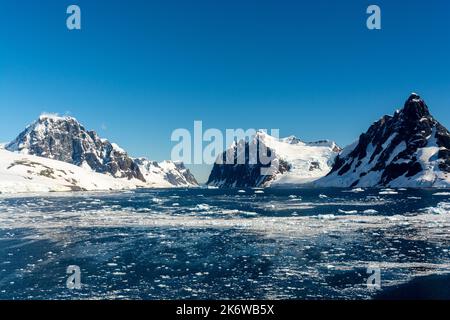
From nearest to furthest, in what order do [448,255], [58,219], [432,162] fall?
1. [448,255]
2. [58,219]
3. [432,162]

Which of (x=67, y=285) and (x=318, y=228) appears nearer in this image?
(x=67, y=285)

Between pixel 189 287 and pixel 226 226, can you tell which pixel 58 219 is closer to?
pixel 226 226

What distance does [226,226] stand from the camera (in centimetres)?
5216

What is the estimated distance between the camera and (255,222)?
184ft

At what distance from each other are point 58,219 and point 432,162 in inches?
7196

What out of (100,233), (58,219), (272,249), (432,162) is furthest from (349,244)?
(432,162)

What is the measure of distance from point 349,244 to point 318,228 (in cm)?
993

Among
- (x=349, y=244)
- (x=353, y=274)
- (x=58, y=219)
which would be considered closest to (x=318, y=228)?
(x=349, y=244)

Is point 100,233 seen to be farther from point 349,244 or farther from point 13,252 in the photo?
point 349,244

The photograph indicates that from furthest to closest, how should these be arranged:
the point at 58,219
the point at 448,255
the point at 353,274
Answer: the point at 58,219, the point at 448,255, the point at 353,274
